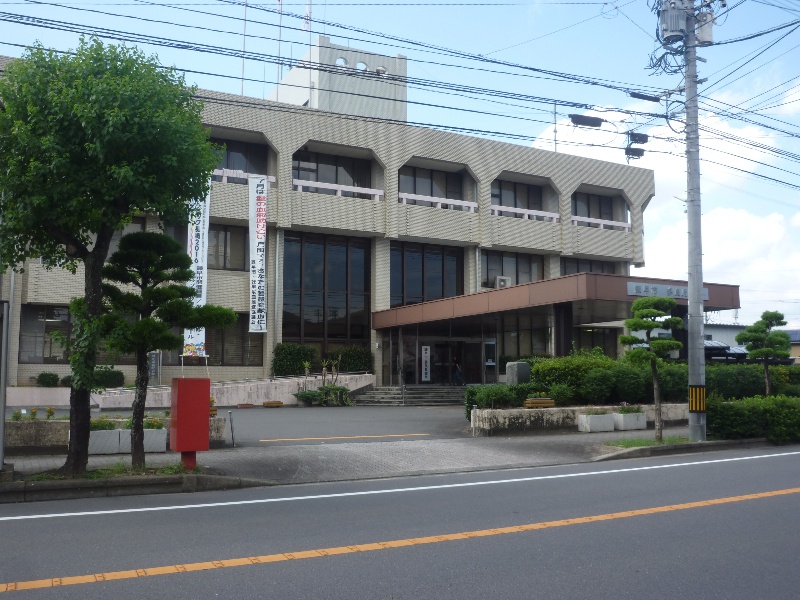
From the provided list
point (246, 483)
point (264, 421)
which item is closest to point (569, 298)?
point (264, 421)

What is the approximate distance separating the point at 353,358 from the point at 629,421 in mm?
17485

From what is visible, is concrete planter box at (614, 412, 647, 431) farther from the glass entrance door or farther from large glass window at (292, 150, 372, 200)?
large glass window at (292, 150, 372, 200)

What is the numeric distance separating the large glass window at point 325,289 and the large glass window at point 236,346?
1562 millimetres

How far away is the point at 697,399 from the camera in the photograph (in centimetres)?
1695

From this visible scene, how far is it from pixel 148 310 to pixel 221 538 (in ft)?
18.2

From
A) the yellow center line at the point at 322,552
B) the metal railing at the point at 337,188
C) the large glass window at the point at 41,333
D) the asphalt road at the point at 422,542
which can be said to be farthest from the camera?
the metal railing at the point at 337,188

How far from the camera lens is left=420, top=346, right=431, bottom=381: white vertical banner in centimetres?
3609

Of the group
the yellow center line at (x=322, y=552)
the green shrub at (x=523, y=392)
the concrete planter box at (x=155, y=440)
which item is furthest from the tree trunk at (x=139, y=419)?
the green shrub at (x=523, y=392)

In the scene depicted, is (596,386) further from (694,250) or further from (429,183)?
(429,183)

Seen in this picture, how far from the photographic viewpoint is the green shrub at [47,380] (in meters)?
29.0

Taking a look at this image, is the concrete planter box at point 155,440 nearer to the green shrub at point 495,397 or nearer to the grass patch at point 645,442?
the green shrub at point 495,397

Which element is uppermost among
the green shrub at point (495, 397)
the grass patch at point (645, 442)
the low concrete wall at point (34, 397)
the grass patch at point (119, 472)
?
the green shrub at point (495, 397)

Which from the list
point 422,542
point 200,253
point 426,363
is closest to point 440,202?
point 426,363

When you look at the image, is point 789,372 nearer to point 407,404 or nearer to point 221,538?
point 407,404
